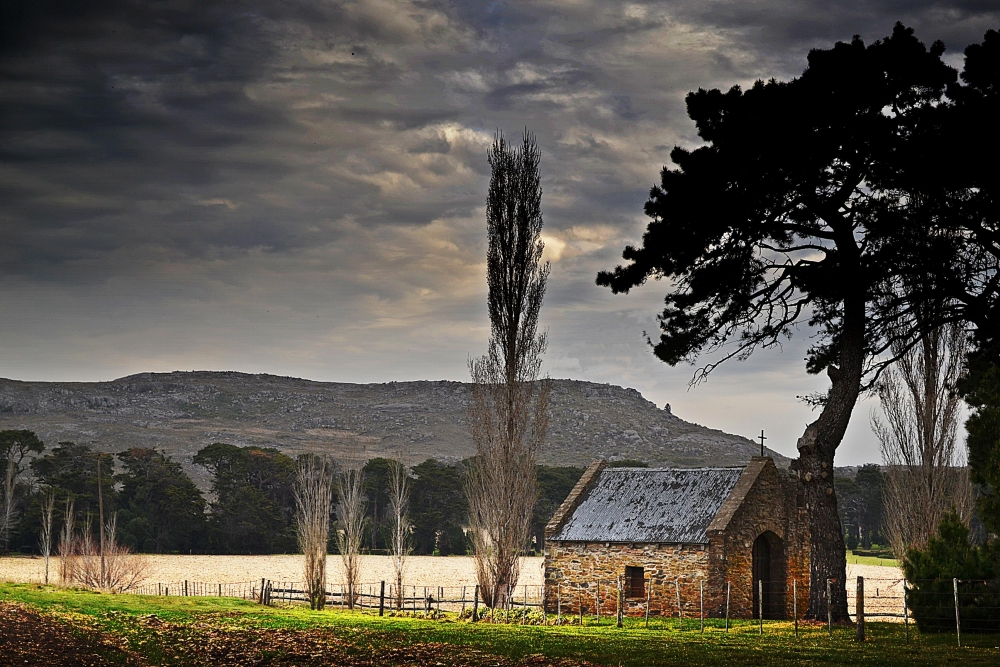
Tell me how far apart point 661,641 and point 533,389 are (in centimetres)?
1614

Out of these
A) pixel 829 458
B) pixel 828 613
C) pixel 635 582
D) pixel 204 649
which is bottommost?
pixel 204 649

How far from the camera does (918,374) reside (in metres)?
37.9

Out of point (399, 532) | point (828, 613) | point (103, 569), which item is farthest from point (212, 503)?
point (828, 613)

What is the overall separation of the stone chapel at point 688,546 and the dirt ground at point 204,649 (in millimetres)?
13226

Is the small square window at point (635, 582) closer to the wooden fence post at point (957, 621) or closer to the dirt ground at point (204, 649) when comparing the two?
the dirt ground at point (204, 649)

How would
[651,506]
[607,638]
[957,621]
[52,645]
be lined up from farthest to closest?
[651,506]
[607,638]
[957,621]
[52,645]

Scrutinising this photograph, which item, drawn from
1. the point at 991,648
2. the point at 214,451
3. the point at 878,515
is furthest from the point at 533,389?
the point at 878,515

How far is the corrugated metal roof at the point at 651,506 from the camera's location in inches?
1454

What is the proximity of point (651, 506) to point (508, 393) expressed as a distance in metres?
6.79

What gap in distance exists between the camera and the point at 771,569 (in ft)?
123

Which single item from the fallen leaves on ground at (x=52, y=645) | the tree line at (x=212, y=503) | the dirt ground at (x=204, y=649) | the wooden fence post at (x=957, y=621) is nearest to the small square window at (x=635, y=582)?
the dirt ground at (x=204, y=649)

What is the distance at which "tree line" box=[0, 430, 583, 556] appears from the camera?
80.9m

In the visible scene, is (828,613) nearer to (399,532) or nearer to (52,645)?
(52,645)

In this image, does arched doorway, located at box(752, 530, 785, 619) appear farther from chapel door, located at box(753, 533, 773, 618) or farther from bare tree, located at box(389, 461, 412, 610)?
bare tree, located at box(389, 461, 412, 610)
